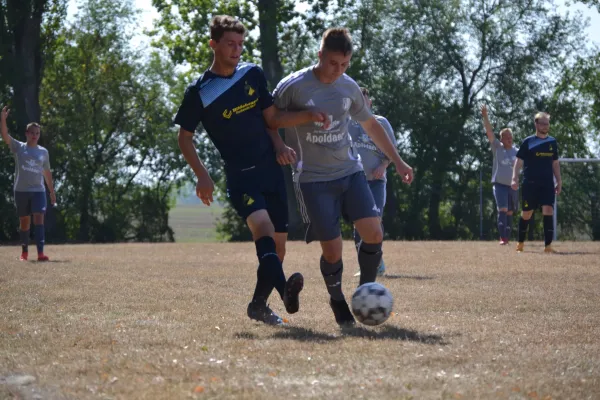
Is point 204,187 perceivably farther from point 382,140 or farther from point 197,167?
point 382,140

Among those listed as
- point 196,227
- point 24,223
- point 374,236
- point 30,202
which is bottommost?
point 374,236

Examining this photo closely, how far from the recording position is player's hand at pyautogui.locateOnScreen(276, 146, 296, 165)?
6.98 metres

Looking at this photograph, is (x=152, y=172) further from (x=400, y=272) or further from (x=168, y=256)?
(x=400, y=272)

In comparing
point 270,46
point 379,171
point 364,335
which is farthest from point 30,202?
point 270,46

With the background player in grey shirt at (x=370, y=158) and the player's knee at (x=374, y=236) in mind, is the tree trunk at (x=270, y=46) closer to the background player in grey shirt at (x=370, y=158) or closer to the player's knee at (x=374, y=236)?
the background player in grey shirt at (x=370, y=158)

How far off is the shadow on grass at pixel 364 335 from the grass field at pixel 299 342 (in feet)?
0.04

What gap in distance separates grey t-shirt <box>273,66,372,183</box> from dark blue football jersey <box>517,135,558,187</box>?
32.5 ft

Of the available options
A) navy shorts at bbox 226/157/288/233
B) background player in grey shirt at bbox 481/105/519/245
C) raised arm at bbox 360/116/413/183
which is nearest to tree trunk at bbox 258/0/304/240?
background player in grey shirt at bbox 481/105/519/245

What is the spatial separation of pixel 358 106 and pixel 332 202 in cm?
72

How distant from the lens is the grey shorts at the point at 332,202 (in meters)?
7.25

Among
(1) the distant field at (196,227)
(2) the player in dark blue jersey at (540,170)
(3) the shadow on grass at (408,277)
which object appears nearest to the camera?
(3) the shadow on grass at (408,277)

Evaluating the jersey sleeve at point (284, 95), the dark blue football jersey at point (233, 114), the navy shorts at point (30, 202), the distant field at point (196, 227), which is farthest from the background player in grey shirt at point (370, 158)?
the distant field at point (196, 227)

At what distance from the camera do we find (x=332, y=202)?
729 centimetres

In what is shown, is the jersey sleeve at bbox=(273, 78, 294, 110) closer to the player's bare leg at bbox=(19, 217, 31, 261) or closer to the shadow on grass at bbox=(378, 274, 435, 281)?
the shadow on grass at bbox=(378, 274, 435, 281)
